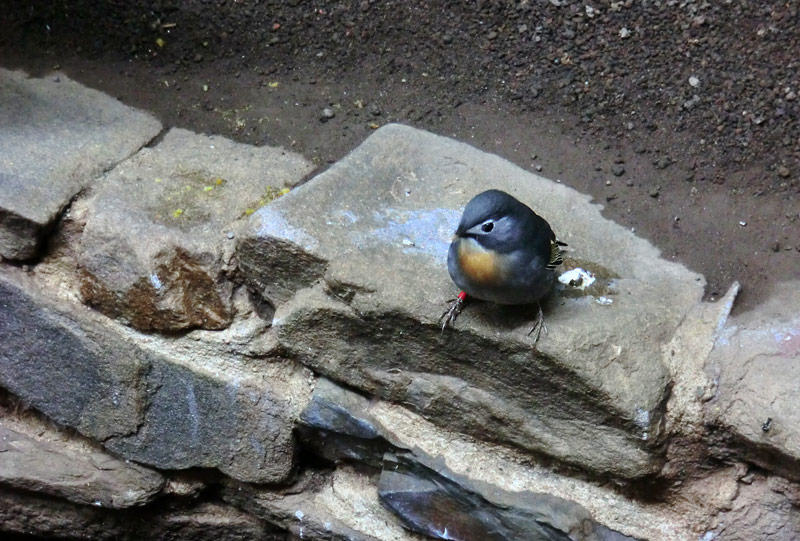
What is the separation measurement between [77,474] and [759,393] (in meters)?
2.21

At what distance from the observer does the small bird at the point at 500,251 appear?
6.53 ft

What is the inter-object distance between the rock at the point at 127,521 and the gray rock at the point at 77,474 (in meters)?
0.12

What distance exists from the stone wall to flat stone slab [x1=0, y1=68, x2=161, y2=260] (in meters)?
0.01

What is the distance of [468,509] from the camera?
2.42 m

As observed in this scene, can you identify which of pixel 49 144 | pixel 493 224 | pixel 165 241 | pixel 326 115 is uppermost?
pixel 326 115

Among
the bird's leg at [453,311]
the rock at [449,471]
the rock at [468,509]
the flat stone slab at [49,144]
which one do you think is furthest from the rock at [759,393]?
the flat stone slab at [49,144]

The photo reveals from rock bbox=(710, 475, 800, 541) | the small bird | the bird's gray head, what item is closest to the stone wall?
rock bbox=(710, 475, 800, 541)

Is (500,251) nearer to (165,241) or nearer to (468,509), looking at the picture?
(468,509)

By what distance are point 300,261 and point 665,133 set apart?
1409 mm

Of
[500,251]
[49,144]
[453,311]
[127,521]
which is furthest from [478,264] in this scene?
[127,521]

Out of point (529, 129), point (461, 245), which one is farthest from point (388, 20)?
point (461, 245)

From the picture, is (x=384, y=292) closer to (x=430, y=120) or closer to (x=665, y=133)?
(x=430, y=120)

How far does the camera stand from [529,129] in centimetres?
303

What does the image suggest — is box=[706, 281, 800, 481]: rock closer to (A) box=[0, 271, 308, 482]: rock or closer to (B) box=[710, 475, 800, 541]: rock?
(B) box=[710, 475, 800, 541]: rock
